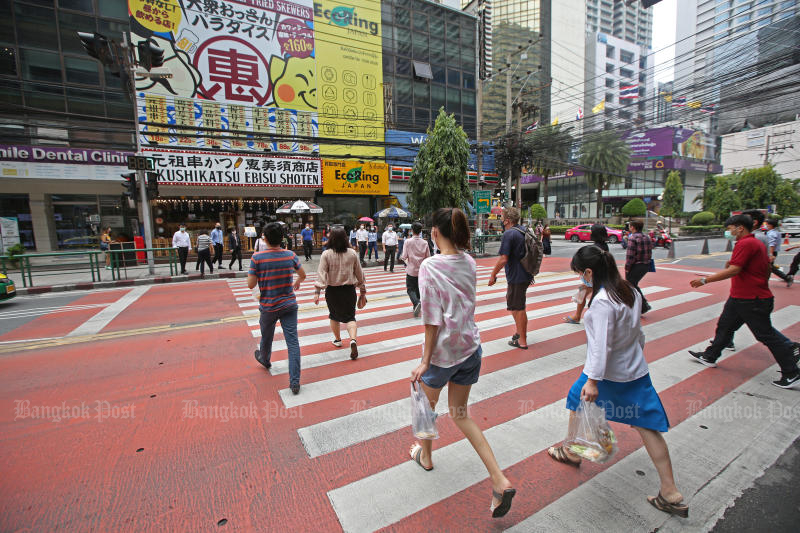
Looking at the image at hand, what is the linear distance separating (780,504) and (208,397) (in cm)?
467

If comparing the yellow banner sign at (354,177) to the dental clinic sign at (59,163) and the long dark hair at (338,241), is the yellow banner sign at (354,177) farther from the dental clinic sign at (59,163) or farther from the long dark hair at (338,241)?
the long dark hair at (338,241)

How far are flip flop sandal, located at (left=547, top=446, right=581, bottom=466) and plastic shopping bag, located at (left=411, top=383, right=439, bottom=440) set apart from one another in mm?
1088

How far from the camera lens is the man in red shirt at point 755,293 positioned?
148 inches

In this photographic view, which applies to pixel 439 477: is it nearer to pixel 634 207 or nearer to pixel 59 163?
pixel 59 163

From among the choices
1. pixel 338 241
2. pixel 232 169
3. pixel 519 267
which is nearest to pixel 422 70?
pixel 232 169

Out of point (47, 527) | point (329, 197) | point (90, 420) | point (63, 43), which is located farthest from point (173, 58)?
point (47, 527)

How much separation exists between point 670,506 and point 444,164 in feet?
60.3

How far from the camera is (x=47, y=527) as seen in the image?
87.4 inches

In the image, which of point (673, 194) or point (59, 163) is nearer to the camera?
point (59, 163)

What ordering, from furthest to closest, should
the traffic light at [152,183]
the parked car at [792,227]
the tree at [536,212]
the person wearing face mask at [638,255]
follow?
1. the tree at [536,212]
2. the parked car at [792,227]
3. the traffic light at [152,183]
4. the person wearing face mask at [638,255]
